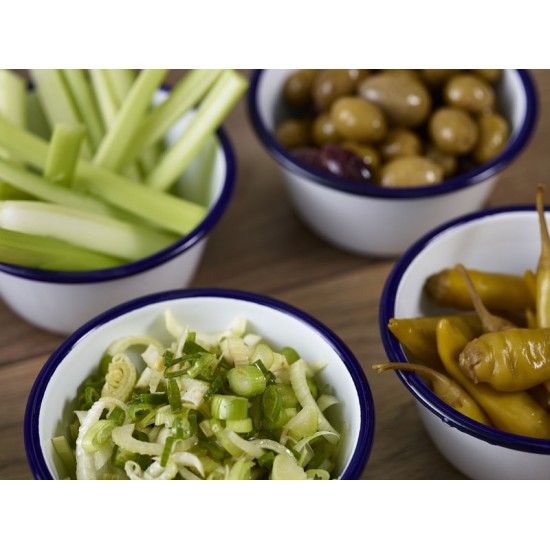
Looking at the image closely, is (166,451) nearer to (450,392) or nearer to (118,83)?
(450,392)

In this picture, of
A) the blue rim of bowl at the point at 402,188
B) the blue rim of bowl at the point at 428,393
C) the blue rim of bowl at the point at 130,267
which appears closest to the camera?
the blue rim of bowl at the point at 428,393

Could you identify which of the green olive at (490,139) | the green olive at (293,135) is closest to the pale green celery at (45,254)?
the green olive at (293,135)

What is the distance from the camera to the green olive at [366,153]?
1458 millimetres

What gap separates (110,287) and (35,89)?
50 cm

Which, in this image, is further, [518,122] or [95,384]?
[518,122]

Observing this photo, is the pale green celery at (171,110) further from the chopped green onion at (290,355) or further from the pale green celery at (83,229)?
the chopped green onion at (290,355)

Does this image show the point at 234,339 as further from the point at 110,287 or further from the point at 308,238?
the point at 308,238

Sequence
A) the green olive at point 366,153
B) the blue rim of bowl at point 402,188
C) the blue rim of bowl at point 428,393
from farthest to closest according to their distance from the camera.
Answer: the green olive at point 366,153
the blue rim of bowl at point 402,188
the blue rim of bowl at point 428,393

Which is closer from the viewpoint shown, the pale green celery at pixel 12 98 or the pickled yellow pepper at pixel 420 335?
the pickled yellow pepper at pixel 420 335

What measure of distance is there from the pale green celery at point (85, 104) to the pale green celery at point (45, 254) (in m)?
0.31

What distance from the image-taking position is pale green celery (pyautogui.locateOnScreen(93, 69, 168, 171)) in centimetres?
142

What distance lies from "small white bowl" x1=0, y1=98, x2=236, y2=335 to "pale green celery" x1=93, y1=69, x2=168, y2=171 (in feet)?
0.59
